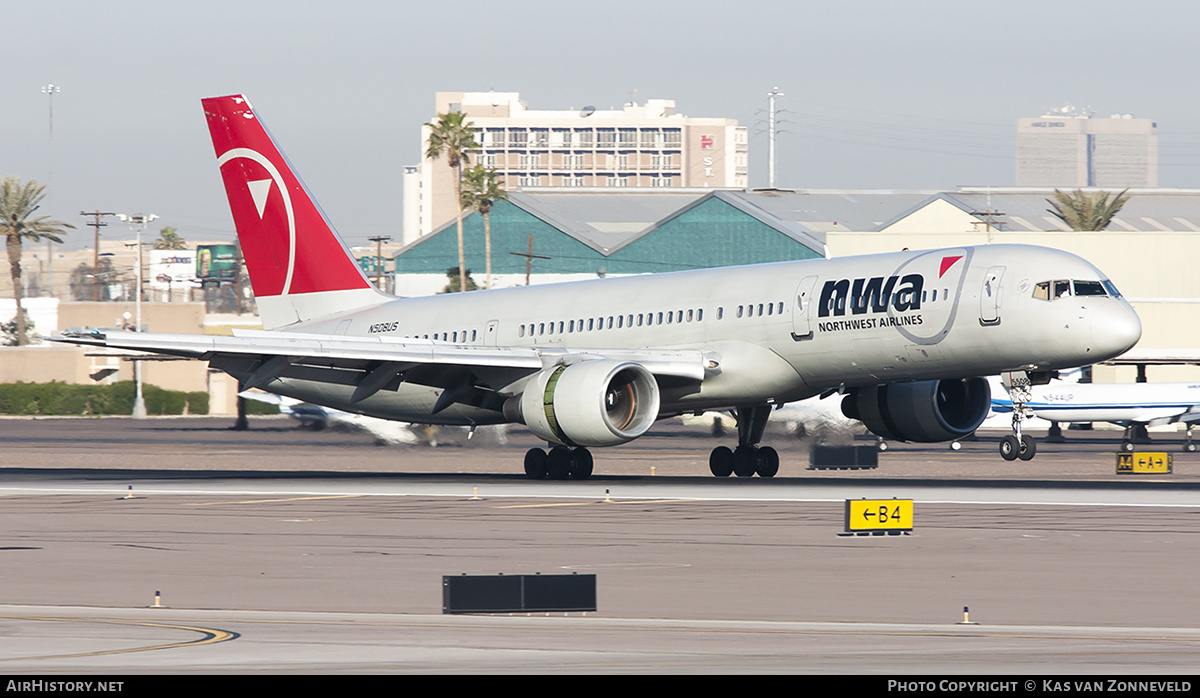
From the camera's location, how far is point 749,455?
4053 cm

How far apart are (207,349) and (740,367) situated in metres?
11.9

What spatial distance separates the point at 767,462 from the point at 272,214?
597 inches

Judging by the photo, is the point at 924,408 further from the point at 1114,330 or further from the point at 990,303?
the point at 1114,330

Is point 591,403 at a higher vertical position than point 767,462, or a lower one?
higher

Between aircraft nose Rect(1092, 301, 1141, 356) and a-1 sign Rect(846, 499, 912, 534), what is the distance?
10237mm

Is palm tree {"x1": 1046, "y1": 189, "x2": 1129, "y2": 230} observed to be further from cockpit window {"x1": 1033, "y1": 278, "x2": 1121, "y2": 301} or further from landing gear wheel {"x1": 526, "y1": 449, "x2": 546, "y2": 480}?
landing gear wheel {"x1": 526, "y1": 449, "x2": 546, "y2": 480}

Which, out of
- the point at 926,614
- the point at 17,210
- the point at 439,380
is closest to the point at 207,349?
the point at 439,380

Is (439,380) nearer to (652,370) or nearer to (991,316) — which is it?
(652,370)

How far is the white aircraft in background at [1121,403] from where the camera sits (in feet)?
225

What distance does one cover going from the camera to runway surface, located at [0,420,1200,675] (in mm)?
13203

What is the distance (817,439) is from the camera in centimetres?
4772

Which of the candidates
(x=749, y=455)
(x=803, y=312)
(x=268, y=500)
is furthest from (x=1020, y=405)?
(x=268, y=500)

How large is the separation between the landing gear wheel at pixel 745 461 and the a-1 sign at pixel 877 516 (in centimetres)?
1527
